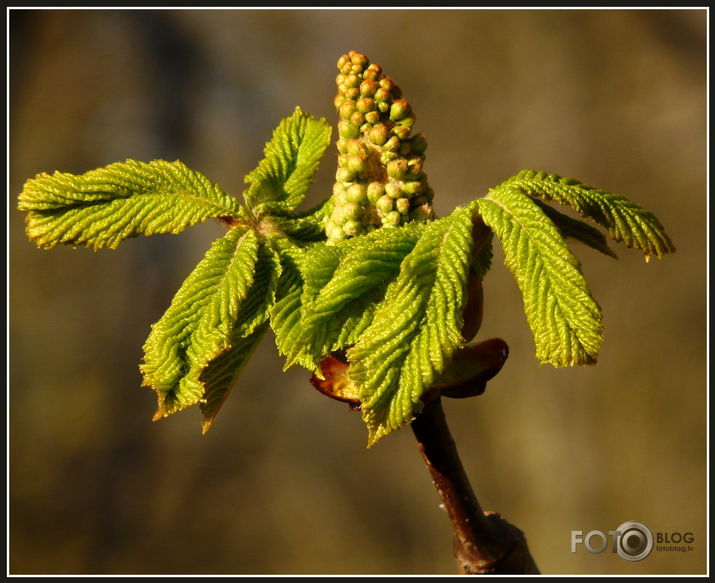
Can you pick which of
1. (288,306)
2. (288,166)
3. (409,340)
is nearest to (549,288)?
(409,340)

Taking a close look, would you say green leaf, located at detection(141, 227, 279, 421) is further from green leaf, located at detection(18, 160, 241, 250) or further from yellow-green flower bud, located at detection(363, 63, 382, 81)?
yellow-green flower bud, located at detection(363, 63, 382, 81)

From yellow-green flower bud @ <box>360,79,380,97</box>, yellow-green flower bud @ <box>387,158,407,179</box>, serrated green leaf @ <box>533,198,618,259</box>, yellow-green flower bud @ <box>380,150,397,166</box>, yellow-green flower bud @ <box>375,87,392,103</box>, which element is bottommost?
serrated green leaf @ <box>533,198,618,259</box>

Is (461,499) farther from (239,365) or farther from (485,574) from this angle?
(239,365)

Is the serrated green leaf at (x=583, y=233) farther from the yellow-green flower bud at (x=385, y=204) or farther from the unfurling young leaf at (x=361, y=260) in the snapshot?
the yellow-green flower bud at (x=385, y=204)

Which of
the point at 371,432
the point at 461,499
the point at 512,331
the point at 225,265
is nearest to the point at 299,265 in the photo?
the point at 225,265

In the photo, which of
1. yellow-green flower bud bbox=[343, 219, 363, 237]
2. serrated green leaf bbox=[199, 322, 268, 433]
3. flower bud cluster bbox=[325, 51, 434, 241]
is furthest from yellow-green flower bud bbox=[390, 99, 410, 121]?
serrated green leaf bbox=[199, 322, 268, 433]
